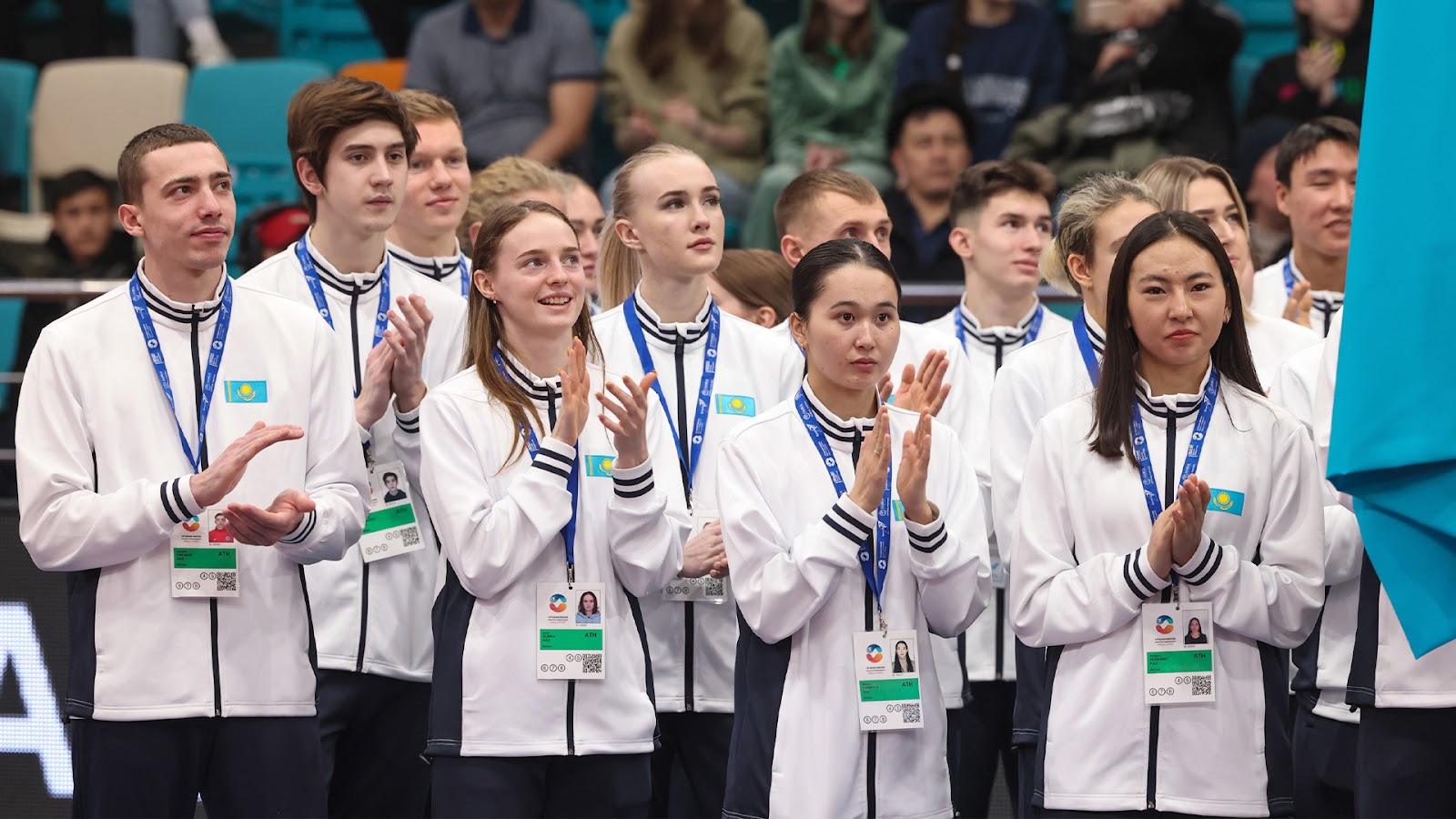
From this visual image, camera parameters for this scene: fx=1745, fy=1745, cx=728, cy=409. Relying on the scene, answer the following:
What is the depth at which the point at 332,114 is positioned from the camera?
4.96m

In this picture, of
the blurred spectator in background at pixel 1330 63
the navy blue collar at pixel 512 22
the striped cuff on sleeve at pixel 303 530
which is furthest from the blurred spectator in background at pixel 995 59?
the striped cuff on sleeve at pixel 303 530

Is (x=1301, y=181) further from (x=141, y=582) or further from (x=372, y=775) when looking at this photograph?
(x=141, y=582)

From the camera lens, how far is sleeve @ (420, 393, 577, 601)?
13.1 ft

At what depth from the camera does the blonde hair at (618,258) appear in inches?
200

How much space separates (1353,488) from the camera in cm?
299

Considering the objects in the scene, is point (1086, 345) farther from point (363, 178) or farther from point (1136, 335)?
point (363, 178)

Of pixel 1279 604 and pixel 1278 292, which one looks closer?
pixel 1279 604

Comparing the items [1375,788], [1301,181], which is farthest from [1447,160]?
[1301,181]

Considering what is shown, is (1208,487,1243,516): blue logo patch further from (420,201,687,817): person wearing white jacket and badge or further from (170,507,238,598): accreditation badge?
(170,507,238,598): accreditation badge

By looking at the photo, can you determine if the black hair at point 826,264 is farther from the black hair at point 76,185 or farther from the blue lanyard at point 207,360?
the black hair at point 76,185

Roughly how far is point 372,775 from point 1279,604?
8.10 ft

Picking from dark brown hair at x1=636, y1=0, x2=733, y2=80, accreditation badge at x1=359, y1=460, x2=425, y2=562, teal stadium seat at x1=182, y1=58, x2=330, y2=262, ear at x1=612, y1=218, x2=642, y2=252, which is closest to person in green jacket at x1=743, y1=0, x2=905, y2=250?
dark brown hair at x1=636, y1=0, x2=733, y2=80

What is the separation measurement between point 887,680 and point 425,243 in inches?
88.8

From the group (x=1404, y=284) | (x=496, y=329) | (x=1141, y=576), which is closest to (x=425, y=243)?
(x=496, y=329)
